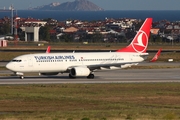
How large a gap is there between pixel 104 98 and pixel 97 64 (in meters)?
18.0

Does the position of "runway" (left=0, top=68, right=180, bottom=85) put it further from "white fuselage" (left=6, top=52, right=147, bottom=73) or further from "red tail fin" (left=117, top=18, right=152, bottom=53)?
"red tail fin" (left=117, top=18, right=152, bottom=53)

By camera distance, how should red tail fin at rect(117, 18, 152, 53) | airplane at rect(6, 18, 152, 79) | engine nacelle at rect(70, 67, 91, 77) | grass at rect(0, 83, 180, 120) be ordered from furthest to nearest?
red tail fin at rect(117, 18, 152, 53)
engine nacelle at rect(70, 67, 91, 77)
airplane at rect(6, 18, 152, 79)
grass at rect(0, 83, 180, 120)

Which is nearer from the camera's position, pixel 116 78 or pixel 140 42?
pixel 116 78

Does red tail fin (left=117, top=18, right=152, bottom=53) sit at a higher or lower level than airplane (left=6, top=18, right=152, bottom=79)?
higher

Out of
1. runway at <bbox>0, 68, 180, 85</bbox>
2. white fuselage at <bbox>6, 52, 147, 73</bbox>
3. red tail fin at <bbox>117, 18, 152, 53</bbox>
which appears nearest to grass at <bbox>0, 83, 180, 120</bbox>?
runway at <bbox>0, 68, 180, 85</bbox>

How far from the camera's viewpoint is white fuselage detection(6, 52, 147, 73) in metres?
58.1

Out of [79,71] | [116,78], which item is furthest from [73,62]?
[116,78]

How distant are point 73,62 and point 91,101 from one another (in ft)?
63.4

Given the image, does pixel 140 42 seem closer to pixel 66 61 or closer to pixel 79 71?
pixel 79 71

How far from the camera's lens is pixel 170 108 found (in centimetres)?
3822

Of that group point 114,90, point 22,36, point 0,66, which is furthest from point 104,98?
point 22,36

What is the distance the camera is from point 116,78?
61.8 metres

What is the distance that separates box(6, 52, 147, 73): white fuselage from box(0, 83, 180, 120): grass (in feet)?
19.5

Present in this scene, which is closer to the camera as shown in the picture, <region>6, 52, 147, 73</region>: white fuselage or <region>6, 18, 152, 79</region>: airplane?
<region>6, 52, 147, 73</region>: white fuselage
